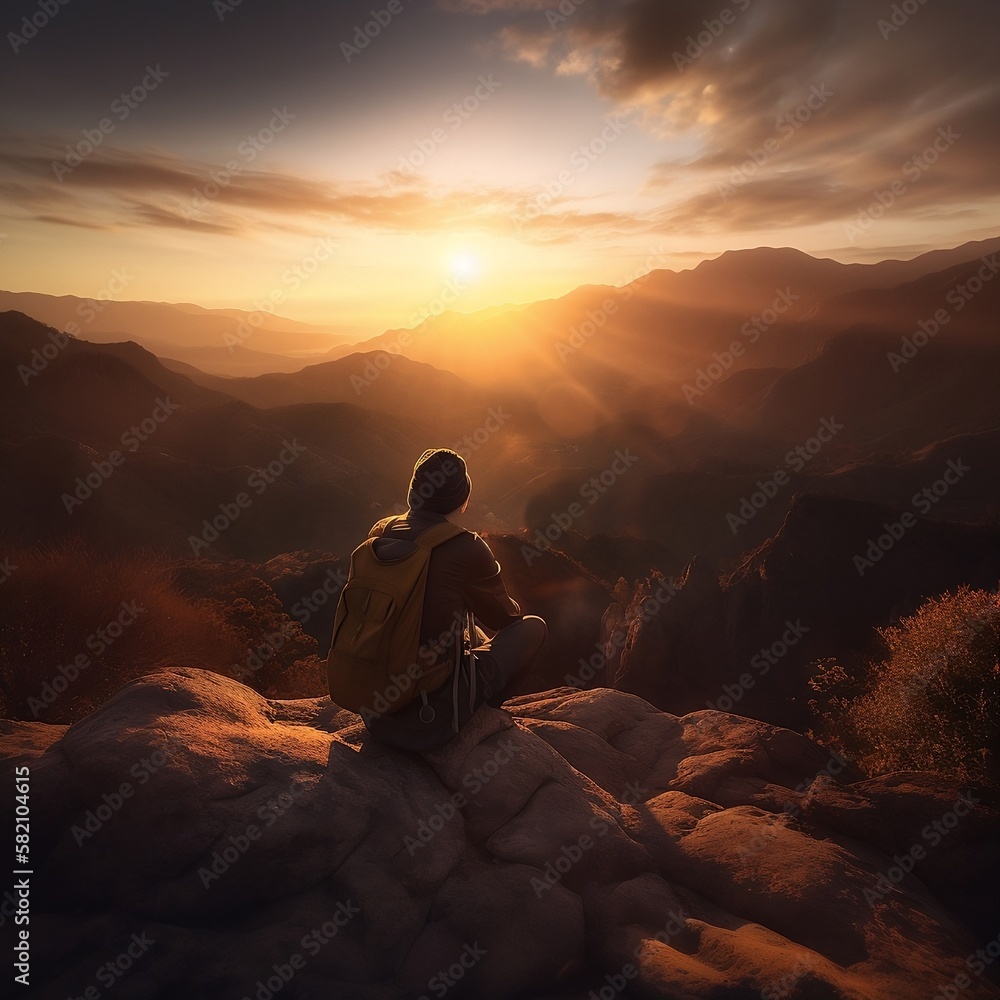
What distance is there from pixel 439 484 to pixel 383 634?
1.08m

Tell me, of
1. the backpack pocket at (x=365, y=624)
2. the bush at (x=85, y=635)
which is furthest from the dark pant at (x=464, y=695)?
the bush at (x=85, y=635)

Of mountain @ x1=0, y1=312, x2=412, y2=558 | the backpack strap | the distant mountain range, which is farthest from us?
the distant mountain range

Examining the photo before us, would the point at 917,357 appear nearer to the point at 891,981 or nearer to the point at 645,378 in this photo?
the point at 645,378

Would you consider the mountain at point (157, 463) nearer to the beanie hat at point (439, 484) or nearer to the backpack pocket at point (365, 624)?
the backpack pocket at point (365, 624)

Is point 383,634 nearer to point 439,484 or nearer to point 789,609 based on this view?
point 439,484

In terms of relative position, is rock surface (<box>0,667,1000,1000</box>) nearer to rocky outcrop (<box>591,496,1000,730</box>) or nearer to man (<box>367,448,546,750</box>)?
man (<box>367,448,546,750</box>)

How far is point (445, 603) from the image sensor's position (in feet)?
13.5

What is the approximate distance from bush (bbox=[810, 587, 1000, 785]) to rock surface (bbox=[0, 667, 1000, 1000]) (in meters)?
2.66

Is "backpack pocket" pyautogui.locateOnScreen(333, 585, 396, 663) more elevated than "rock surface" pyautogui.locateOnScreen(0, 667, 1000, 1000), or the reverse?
"backpack pocket" pyautogui.locateOnScreen(333, 585, 396, 663)

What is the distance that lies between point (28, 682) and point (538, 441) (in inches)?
4518

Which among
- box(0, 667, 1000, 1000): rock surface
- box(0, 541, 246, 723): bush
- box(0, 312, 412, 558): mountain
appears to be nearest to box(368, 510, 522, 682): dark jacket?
box(0, 667, 1000, 1000): rock surface

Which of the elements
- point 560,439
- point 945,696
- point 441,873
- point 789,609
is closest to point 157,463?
point 789,609

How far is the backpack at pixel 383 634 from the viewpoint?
154 inches

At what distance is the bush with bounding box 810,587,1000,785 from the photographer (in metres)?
7.10
